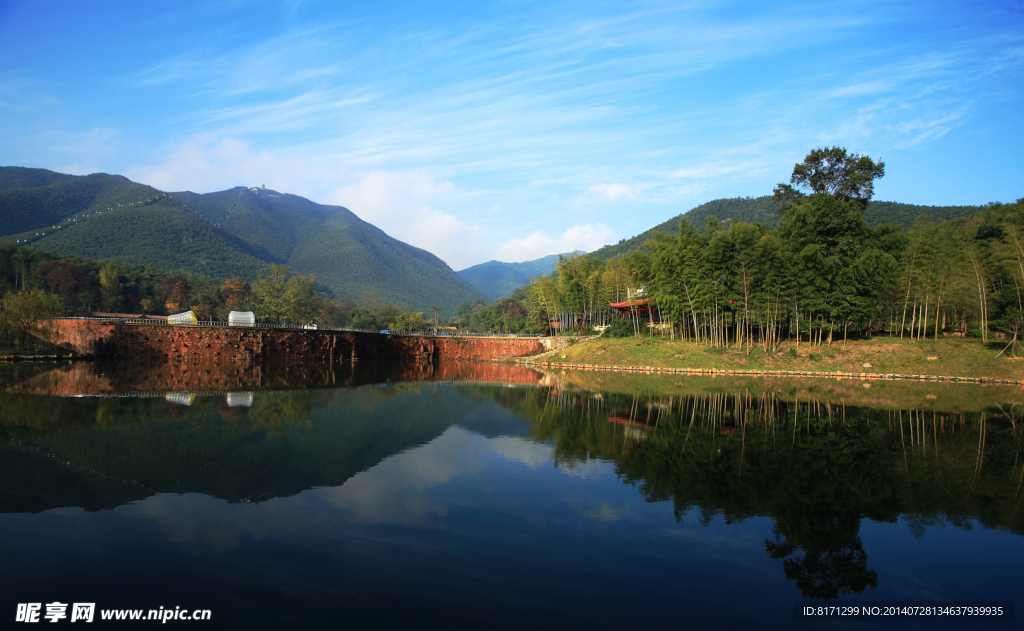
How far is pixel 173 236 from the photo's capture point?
125 meters

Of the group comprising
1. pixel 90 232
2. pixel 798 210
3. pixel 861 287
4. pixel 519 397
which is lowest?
pixel 519 397

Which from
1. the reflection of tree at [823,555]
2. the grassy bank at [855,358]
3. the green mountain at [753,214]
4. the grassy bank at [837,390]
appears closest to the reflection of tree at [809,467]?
the reflection of tree at [823,555]

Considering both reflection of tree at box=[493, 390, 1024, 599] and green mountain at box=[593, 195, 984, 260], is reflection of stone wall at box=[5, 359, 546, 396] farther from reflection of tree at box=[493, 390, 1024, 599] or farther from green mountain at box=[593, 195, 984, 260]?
green mountain at box=[593, 195, 984, 260]

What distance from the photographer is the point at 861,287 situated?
3506 centimetres

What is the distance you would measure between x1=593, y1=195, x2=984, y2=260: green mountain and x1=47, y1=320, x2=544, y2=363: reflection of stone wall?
135 feet

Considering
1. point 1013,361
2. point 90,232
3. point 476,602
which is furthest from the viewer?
point 90,232

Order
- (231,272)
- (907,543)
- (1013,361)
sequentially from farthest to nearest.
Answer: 1. (231,272)
2. (1013,361)
3. (907,543)

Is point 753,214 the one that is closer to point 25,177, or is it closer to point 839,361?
point 839,361

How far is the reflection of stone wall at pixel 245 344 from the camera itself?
42594mm

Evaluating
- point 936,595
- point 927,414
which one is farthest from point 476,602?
point 927,414

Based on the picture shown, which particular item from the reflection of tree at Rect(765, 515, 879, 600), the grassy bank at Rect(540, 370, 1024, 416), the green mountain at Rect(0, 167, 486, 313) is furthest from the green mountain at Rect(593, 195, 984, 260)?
the green mountain at Rect(0, 167, 486, 313)

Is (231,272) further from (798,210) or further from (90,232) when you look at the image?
(798,210)

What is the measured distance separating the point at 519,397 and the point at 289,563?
20.0 m

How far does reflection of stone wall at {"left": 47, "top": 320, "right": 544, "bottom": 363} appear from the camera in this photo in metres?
42.6
